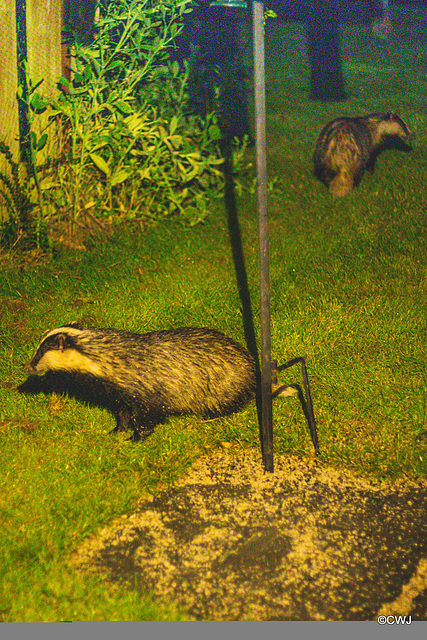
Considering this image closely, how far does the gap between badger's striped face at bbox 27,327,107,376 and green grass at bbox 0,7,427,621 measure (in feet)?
1.42

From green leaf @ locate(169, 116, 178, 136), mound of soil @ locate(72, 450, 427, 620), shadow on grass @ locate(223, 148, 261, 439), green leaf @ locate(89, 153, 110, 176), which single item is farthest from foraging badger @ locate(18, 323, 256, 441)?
green leaf @ locate(169, 116, 178, 136)

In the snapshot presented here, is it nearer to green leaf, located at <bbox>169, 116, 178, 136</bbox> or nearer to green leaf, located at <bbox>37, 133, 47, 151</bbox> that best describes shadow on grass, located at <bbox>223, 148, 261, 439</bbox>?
green leaf, located at <bbox>169, 116, 178, 136</bbox>

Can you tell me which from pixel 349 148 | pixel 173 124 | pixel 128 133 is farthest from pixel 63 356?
pixel 349 148

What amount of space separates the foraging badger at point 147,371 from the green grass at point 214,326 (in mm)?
157

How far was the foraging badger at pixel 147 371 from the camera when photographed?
463 centimetres

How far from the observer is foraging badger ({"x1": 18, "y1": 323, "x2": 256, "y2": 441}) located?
463 centimetres

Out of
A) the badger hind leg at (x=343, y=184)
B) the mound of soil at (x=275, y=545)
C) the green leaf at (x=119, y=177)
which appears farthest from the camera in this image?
the badger hind leg at (x=343, y=184)

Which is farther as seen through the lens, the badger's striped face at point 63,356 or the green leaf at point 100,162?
the green leaf at point 100,162

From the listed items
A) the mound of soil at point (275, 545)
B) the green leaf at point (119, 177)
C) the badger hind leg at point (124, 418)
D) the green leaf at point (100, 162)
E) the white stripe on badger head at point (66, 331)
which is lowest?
the mound of soil at point (275, 545)

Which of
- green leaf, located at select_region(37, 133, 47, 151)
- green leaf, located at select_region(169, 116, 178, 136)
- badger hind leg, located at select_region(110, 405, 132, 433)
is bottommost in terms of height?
badger hind leg, located at select_region(110, 405, 132, 433)

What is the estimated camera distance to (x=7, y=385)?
17.1ft

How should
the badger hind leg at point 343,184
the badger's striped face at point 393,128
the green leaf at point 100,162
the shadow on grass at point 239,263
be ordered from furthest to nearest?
the badger's striped face at point 393,128 → the badger hind leg at point 343,184 → the green leaf at point 100,162 → the shadow on grass at point 239,263

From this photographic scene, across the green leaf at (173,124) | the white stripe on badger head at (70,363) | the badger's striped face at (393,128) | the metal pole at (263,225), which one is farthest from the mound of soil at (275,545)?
the badger's striped face at (393,128)

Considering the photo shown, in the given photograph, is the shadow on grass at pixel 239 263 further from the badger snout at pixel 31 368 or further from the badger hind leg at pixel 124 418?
the badger snout at pixel 31 368
